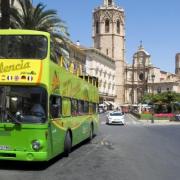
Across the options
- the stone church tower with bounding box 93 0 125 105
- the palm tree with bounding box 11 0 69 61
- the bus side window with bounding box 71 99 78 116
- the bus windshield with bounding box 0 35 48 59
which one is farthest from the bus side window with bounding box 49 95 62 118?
the stone church tower with bounding box 93 0 125 105

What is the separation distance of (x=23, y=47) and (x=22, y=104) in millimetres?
1491

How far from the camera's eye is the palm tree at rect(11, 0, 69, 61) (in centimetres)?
3118

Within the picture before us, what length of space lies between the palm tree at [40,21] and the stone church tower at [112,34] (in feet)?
422

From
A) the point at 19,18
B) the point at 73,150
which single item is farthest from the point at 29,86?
the point at 19,18

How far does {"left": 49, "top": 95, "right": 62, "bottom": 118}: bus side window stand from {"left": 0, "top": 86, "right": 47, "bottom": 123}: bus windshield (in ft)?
1.54

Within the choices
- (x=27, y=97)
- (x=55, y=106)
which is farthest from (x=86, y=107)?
(x=27, y=97)

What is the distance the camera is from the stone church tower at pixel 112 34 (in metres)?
163

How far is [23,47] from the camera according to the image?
13.0 metres

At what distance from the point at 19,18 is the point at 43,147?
19966mm

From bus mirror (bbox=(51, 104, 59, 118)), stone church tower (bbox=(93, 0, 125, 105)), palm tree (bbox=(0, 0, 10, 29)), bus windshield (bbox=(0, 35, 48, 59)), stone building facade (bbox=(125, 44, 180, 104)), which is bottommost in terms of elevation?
bus mirror (bbox=(51, 104, 59, 118))

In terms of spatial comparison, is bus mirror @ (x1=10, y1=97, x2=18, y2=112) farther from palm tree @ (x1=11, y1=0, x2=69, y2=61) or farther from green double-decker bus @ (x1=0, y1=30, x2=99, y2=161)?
palm tree @ (x1=11, y1=0, x2=69, y2=61)

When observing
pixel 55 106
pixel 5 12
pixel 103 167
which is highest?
pixel 5 12

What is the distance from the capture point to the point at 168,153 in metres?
18.0

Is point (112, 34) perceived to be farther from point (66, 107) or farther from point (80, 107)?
point (66, 107)
